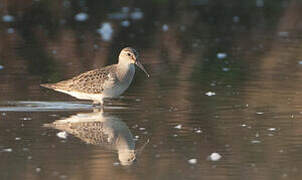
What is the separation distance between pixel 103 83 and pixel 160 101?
2.42ft

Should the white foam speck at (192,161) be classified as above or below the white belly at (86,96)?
below

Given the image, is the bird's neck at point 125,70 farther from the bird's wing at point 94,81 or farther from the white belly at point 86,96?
the white belly at point 86,96

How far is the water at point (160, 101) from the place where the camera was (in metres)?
7.57

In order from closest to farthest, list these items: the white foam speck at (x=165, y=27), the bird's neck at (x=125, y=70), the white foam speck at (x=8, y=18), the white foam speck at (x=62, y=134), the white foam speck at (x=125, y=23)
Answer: the white foam speck at (x=62, y=134) → the bird's neck at (x=125, y=70) → the white foam speck at (x=165, y=27) → the white foam speck at (x=125, y=23) → the white foam speck at (x=8, y=18)

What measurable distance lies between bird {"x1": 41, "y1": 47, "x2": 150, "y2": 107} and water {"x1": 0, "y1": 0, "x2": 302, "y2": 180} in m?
0.17

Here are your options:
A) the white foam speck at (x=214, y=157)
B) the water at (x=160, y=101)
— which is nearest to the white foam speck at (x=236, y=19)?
the water at (x=160, y=101)

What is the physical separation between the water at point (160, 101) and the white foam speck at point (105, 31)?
93 mm

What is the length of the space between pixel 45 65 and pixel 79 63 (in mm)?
615

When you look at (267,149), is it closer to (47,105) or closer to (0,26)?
(47,105)

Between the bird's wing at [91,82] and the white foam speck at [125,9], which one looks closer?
the bird's wing at [91,82]

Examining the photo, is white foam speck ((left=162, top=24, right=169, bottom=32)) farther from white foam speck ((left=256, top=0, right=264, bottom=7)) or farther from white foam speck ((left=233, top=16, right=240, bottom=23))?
white foam speck ((left=256, top=0, right=264, bottom=7))

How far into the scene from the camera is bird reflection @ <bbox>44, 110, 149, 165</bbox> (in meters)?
8.13

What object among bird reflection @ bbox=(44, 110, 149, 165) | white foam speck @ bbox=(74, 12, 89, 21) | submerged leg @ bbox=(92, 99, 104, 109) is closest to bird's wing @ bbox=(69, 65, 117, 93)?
submerged leg @ bbox=(92, 99, 104, 109)

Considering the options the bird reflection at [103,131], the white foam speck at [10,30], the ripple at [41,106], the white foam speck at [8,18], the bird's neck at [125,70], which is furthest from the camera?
the white foam speck at [8,18]
